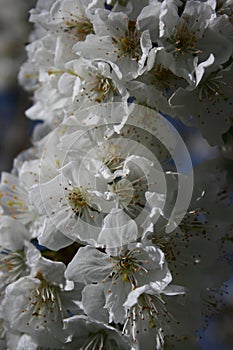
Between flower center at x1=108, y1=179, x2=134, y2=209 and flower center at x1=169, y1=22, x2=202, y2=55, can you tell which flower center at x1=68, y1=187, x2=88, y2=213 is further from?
flower center at x1=169, y1=22, x2=202, y2=55

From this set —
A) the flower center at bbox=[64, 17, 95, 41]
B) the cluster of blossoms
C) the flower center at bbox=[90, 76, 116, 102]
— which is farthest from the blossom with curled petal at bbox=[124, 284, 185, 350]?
the flower center at bbox=[64, 17, 95, 41]

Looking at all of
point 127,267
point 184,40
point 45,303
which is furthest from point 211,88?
point 45,303

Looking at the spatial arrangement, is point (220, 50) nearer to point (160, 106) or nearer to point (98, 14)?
point (160, 106)

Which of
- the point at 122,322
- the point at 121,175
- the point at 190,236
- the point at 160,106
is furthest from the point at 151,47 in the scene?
the point at 122,322

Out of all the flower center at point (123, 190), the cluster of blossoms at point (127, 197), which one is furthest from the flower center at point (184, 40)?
the flower center at point (123, 190)

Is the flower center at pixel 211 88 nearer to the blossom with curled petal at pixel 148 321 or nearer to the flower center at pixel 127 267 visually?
the flower center at pixel 127 267

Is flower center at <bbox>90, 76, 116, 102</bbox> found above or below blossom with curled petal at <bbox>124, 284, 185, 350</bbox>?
above

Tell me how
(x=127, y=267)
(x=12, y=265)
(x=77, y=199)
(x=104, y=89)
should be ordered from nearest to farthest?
(x=127, y=267), (x=77, y=199), (x=104, y=89), (x=12, y=265)

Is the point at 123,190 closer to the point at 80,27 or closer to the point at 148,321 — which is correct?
the point at 148,321
